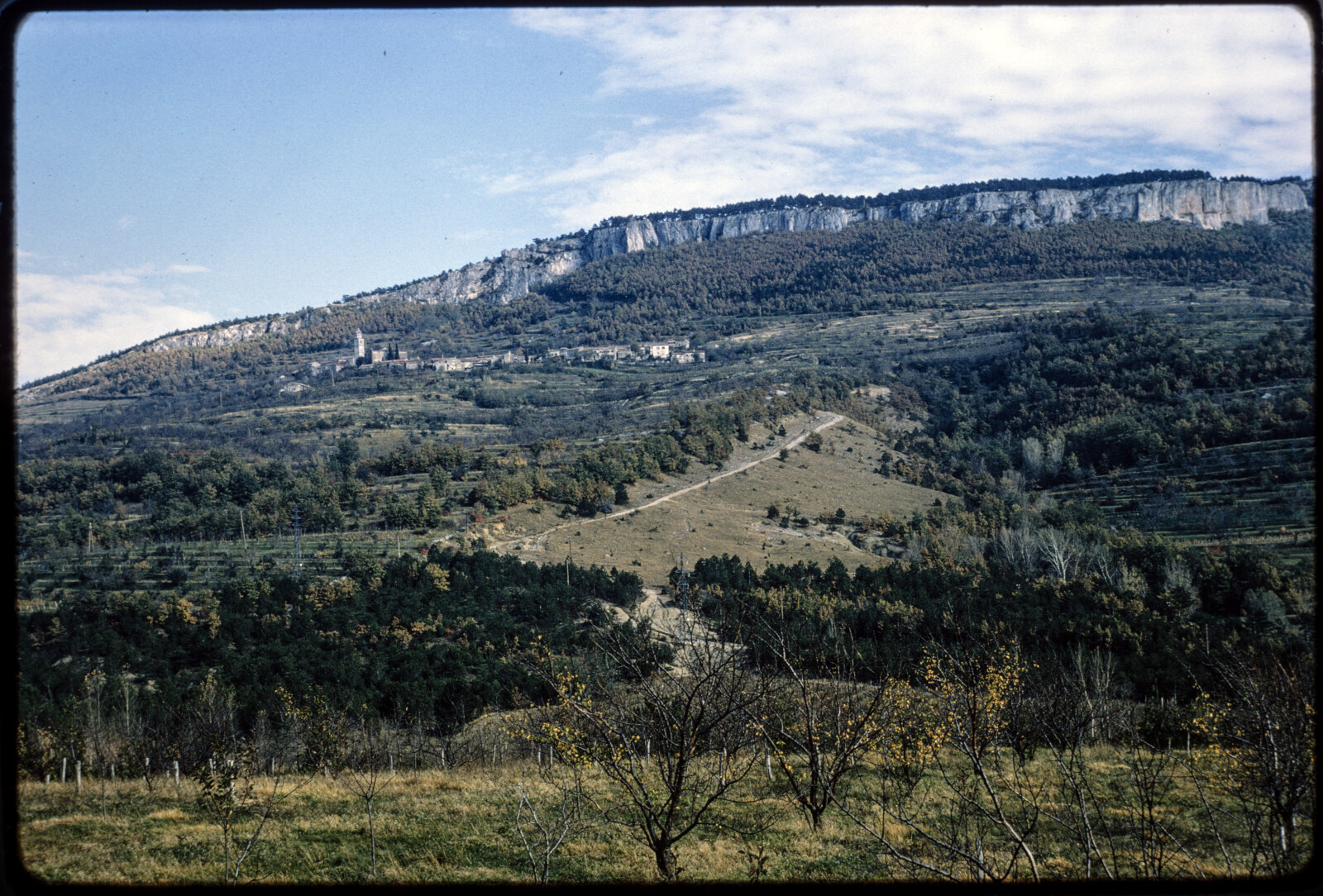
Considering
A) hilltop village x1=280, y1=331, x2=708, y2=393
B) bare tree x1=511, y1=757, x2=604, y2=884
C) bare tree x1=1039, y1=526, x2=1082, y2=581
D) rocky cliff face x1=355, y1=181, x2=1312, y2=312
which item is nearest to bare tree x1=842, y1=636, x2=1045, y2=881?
bare tree x1=511, y1=757, x2=604, y2=884

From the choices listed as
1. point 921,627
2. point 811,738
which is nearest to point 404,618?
point 921,627

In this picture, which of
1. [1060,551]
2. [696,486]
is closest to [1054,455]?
[1060,551]

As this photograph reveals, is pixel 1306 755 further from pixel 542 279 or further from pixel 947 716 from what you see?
pixel 542 279

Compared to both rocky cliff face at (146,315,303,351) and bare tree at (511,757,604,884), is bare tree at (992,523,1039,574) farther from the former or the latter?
rocky cliff face at (146,315,303,351)

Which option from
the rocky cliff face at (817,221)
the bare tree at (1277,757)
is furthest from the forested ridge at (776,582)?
the rocky cliff face at (817,221)

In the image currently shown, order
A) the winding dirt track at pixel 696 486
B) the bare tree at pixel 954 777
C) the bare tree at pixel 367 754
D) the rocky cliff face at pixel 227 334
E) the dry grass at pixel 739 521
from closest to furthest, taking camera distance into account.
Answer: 1. the bare tree at pixel 954 777
2. the bare tree at pixel 367 754
3. the dry grass at pixel 739 521
4. the winding dirt track at pixel 696 486
5. the rocky cliff face at pixel 227 334

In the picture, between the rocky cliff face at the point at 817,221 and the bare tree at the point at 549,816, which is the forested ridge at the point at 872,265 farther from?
the bare tree at the point at 549,816

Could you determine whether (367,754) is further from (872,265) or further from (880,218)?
(880,218)
